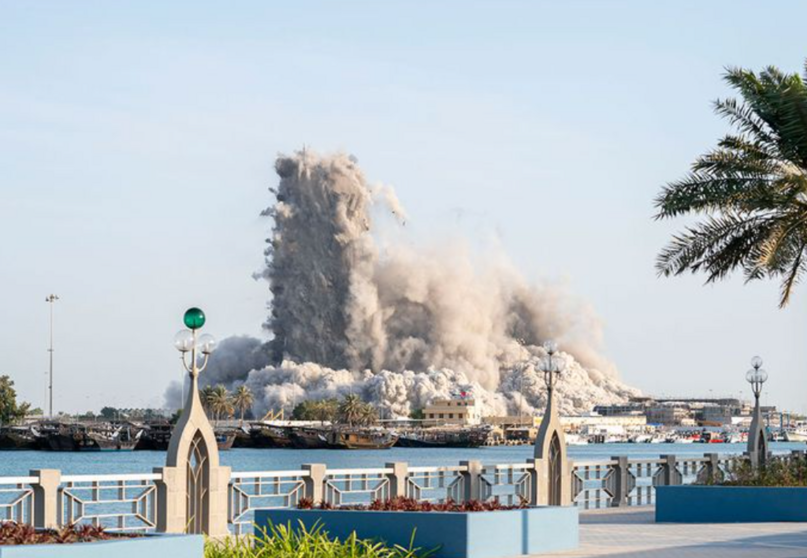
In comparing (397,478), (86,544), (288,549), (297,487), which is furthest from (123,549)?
(397,478)

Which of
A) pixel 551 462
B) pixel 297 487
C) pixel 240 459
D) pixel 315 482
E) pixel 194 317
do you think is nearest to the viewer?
pixel 194 317

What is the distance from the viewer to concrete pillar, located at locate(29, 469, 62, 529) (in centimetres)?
1903

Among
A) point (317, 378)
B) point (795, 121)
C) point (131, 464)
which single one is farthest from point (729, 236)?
point (317, 378)

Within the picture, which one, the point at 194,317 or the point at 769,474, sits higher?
the point at 194,317

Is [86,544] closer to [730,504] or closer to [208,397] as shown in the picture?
[730,504]

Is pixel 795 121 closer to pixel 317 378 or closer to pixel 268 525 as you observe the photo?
pixel 268 525

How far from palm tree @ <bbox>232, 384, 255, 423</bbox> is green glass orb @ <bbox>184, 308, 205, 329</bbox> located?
159119mm

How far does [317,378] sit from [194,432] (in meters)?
166

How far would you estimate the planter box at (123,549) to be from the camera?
10.1 m

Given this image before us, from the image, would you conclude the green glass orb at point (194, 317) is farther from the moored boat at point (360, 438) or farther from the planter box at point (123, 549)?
the moored boat at point (360, 438)

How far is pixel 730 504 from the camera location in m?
24.4

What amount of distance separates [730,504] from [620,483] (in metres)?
8.67

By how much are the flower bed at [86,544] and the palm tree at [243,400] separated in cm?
16592

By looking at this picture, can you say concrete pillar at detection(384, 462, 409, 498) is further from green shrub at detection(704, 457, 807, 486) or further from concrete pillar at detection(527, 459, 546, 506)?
green shrub at detection(704, 457, 807, 486)
